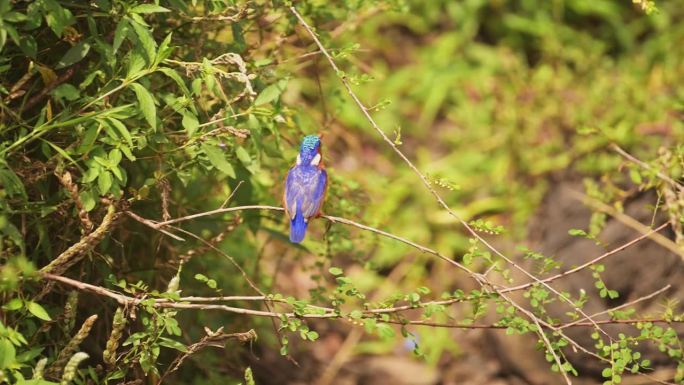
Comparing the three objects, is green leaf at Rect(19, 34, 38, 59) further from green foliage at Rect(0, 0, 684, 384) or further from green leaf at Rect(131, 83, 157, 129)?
green leaf at Rect(131, 83, 157, 129)

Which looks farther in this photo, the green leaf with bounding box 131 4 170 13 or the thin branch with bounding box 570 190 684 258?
the thin branch with bounding box 570 190 684 258

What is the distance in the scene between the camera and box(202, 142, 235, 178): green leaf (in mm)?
3061

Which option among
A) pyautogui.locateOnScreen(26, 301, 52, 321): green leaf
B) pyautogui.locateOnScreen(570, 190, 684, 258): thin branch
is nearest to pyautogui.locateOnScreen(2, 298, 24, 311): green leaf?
pyautogui.locateOnScreen(26, 301, 52, 321): green leaf

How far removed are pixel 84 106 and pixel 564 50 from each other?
4970mm

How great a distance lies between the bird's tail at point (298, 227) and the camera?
3.57 m

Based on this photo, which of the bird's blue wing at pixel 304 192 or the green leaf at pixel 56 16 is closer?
the green leaf at pixel 56 16

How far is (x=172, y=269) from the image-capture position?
363 cm

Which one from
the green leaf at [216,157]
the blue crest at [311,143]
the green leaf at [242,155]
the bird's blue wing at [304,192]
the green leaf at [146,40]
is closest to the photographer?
the green leaf at [146,40]

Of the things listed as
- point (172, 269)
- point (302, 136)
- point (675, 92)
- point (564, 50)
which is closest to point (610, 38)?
point (564, 50)

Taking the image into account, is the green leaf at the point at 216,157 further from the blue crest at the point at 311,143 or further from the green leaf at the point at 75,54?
the blue crest at the point at 311,143

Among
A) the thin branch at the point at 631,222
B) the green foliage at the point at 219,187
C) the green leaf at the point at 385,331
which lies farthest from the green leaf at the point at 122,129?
the thin branch at the point at 631,222

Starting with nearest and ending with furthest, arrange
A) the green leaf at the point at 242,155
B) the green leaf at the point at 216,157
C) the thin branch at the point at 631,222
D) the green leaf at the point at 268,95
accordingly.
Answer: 1. the green leaf at the point at 216,157
2. the green leaf at the point at 268,95
3. the green leaf at the point at 242,155
4. the thin branch at the point at 631,222

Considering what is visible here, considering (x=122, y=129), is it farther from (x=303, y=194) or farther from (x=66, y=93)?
(x=303, y=194)

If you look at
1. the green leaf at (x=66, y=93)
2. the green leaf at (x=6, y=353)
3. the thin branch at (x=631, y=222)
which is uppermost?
the green leaf at (x=66, y=93)
